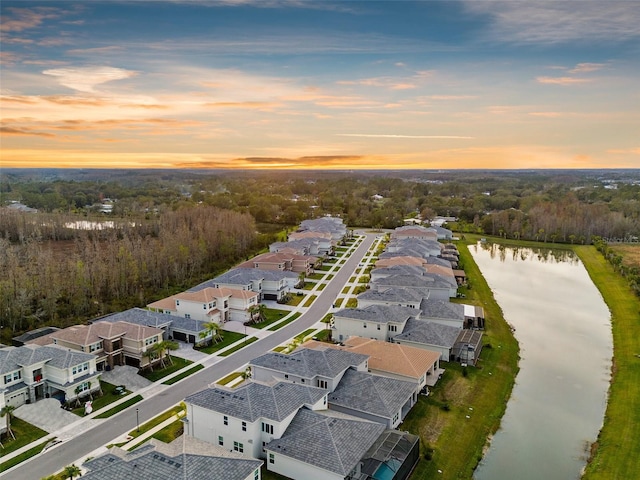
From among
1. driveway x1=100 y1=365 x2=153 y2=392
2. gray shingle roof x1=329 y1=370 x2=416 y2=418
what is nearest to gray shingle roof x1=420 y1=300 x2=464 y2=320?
gray shingle roof x1=329 y1=370 x2=416 y2=418

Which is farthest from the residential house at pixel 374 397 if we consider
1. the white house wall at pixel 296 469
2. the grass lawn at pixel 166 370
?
the grass lawn at pixel 166 370

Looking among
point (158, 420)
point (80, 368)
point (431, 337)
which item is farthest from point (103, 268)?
point (431, 337)

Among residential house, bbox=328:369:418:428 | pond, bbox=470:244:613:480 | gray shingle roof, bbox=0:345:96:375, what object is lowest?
pond, bbox=470:244:613:480

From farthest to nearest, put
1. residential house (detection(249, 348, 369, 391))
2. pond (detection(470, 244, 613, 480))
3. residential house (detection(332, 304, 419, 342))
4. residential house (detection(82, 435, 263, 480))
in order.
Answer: residential house (detection(332, 304, 419, 342)), residential house (detection(249, 348, 369, 391)), pond (detection(470, 244, 613, 480)), residential house (detection(82, 435, 263, 480))

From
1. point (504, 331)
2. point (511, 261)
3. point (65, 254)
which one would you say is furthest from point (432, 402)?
point (65, 254)

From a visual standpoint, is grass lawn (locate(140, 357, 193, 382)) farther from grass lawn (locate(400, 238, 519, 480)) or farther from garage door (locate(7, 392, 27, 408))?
grass lawn (locate(400, 238, 519, 480))

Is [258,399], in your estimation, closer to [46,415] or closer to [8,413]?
[46,415]
